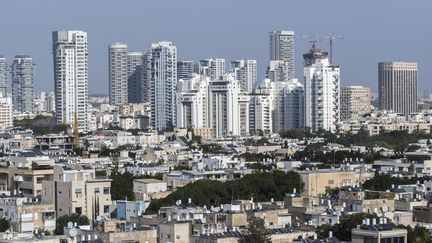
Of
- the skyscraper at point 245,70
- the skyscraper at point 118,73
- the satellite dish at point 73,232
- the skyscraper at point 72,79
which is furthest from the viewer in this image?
the skyscraper at point 118,73

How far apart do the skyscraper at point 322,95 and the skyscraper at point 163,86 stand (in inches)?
308

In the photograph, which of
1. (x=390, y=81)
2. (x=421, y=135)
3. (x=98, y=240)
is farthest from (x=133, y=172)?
(x=390, y=81)

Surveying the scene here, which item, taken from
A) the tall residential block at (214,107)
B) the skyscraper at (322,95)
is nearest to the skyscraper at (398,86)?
the skyscraper at (322,95)

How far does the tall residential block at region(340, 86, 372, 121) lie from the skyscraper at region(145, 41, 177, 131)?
11.0 metres

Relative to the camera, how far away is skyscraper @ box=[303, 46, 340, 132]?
7050 cm

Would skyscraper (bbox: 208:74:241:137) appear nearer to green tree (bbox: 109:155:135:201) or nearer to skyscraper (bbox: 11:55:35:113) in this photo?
skyscraper (bbox: 11:55:35:113)

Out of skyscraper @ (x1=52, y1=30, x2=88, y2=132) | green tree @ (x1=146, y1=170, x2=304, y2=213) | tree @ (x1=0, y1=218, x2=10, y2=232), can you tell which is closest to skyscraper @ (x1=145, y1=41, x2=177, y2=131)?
skyscraper @ (x1=52, y1=30, x2=88, y2=132)

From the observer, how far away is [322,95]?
7069cm

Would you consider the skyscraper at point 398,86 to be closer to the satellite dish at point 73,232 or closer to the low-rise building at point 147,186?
the low-rise building at point 147,186

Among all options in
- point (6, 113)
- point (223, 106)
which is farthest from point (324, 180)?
point (6, 113)

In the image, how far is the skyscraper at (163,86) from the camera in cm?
7650

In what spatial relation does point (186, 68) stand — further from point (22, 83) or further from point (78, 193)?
point (78, 193)

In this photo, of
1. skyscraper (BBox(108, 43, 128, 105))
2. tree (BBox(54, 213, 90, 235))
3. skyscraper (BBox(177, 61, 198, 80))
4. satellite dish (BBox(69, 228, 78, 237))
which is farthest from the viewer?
skyscraper (BBox(108, 43, 128, 105))

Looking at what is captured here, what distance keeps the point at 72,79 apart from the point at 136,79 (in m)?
27.3
